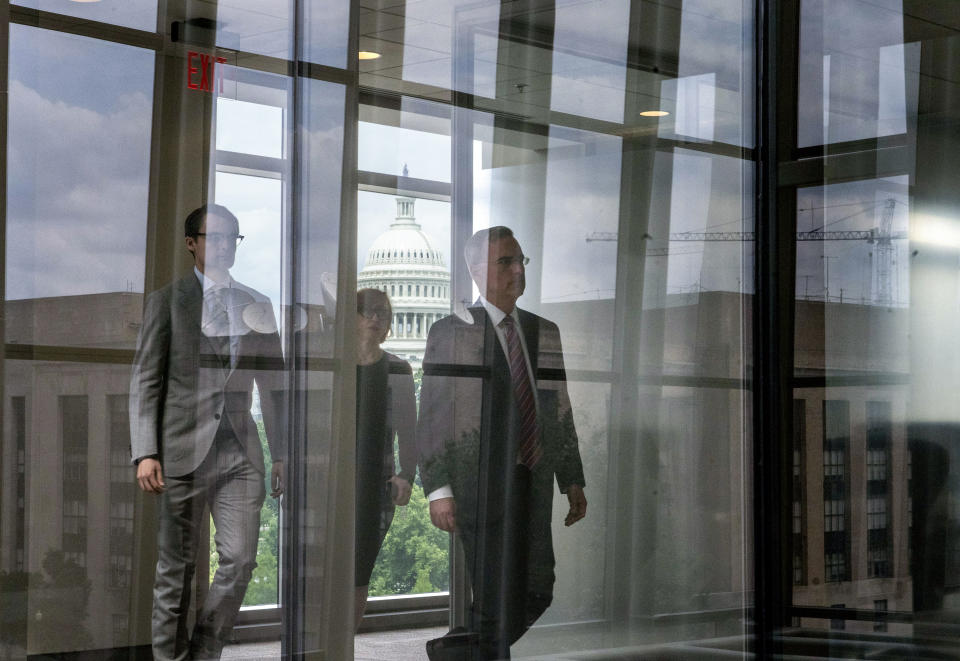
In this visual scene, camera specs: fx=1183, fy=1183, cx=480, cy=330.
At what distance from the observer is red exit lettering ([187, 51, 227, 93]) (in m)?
2.94

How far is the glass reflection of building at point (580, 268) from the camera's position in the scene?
279 centimetres

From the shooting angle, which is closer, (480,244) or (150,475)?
(150,475)

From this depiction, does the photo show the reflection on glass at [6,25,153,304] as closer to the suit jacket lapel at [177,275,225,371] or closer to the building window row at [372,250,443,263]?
the suit jacket lapel at [177,275,225,371]

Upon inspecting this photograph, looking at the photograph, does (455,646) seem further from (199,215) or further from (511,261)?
(199,215)

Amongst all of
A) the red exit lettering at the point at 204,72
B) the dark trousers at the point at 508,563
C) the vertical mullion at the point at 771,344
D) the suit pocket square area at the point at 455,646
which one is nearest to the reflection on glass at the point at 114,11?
the red exit lettering at the point at 204,72

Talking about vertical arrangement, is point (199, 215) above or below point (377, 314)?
above

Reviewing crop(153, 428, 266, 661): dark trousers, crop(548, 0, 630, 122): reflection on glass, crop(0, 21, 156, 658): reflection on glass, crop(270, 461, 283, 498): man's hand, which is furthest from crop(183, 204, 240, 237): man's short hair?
crop(548, 0, 630, 122): reflection on glass

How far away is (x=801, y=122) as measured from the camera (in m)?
3.69

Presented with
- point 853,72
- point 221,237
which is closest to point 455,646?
point 221,237

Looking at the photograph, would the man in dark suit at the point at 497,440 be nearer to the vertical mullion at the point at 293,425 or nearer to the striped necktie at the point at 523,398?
the striped necktie at the point at 523,398

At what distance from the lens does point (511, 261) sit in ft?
11.2

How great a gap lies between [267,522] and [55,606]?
1.76ft

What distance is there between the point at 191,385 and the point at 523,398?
0.99 metres

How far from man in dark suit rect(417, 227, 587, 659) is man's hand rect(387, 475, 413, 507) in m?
0.06
